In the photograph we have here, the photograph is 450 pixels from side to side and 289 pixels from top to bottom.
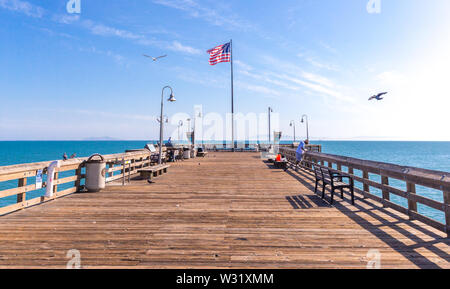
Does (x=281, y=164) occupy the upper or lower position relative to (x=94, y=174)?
lower

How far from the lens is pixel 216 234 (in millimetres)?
3957

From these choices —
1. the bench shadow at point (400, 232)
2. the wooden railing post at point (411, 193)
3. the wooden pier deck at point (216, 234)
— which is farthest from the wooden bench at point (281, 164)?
the wooden railing post at point (411, 193)

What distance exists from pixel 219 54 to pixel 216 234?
92.0 feet

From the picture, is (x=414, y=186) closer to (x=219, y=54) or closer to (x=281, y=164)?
(x=281, y=164)

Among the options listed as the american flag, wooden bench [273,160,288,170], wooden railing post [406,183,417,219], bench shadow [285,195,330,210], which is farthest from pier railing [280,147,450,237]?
the american flag

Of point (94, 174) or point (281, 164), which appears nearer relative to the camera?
point (94, 174)

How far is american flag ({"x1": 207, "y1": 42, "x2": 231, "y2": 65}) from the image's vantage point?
92.2 ft

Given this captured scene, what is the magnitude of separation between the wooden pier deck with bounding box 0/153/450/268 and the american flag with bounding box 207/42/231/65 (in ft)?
82.4

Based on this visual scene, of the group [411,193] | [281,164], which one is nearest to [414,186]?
[411,193]

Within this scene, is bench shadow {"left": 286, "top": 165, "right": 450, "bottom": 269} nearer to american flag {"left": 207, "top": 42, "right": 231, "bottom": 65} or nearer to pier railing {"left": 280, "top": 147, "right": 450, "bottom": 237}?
pier railing {"left": 280, "top": 147, "right": 450, "bottom": 237}

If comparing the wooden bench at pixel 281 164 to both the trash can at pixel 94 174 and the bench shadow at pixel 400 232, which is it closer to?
the bench shadow at pixel 400 232
